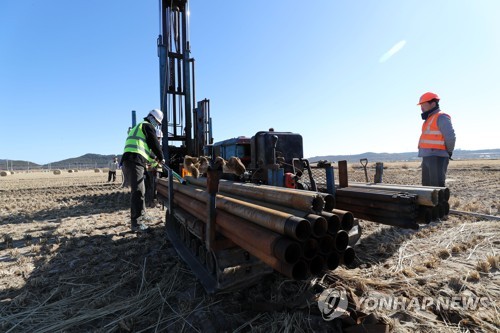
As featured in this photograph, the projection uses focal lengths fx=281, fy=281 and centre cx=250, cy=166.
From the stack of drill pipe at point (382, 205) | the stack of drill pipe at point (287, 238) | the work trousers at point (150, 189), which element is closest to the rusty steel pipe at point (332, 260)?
the stack of drill pipe at point (287, 238)

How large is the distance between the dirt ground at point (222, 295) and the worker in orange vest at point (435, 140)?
866 millimetres

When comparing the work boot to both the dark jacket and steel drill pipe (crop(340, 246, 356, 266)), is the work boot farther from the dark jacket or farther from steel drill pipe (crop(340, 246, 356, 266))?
steel drill pipe (crop(340, 246, 356, 266))

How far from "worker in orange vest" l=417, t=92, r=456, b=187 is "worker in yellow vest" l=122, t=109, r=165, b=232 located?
14.9 feet

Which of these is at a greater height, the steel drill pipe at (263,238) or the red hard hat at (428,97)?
the red hard hat at (428,97)

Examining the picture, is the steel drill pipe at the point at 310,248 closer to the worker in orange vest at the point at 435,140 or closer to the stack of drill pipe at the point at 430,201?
the stack of drill pipe at the point at 430,201

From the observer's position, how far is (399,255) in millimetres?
3490

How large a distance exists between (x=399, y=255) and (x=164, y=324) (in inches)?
111

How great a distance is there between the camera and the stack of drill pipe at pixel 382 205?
9.43ft

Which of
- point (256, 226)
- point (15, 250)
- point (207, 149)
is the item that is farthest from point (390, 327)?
point (207, 149)

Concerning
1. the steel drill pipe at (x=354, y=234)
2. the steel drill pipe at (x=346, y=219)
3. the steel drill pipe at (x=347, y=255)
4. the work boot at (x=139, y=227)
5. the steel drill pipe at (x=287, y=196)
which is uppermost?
the steel drill pipe at (x=287, y=196)

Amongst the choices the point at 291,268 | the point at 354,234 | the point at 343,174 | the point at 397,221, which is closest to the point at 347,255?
the point at 291,268

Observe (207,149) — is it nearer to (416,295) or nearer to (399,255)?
(399,255)

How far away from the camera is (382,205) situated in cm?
309

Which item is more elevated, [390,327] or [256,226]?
[256,226]
